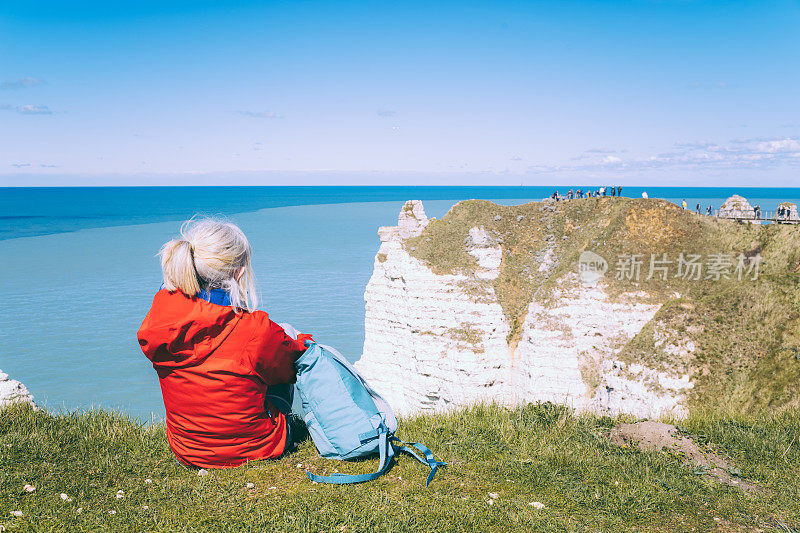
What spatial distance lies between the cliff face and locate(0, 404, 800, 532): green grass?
12.3 metres

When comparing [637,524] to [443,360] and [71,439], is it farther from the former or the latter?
[443,360]

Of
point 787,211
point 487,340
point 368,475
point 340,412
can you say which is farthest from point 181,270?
point 787,211

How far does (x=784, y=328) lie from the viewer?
15359 millimetres

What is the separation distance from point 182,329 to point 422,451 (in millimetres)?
3076

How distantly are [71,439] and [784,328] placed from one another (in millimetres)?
18817

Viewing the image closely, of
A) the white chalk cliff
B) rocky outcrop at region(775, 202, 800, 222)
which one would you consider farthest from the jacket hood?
rocky outcrop at region(775, 202, 800, 222)

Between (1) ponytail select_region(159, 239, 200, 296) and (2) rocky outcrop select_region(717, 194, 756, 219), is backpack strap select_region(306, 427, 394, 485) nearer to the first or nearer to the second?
(1) ponytail select_region(159, 239, 200, 296)

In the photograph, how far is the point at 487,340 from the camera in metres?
24.2

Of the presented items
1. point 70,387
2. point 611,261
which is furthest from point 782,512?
point 70,387

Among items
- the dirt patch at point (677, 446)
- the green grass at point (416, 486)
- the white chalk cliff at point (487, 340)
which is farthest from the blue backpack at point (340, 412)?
the white chalk cliff at point (487, 340)

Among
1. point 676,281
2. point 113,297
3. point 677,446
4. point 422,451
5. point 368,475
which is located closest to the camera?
point 368,475

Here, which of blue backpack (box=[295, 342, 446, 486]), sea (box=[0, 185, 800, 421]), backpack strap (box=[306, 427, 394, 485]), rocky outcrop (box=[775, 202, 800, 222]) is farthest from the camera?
rocky outcrop (box=[775, 202, 800, 222])

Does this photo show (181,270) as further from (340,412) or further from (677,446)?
(677,446)

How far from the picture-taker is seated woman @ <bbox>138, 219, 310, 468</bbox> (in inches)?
183
